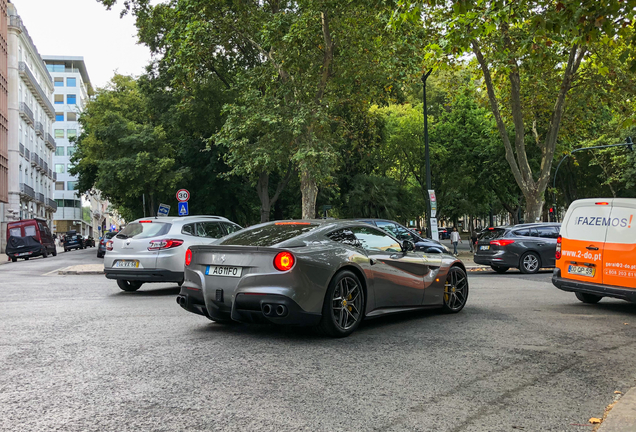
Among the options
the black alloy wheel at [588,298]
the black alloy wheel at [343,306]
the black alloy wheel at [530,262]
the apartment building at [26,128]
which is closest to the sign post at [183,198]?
the black alloy wheel at [530,262]

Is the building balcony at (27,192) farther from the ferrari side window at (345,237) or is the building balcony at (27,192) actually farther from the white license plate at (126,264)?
the ferrari side window at (345,237)

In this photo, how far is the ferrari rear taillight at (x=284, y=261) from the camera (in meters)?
6.71

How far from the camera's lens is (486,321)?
27.2 ft

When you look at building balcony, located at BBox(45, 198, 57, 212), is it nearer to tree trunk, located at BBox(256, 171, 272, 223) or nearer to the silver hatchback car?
tree trunk, located at BBox(256, 171, 272, 223)

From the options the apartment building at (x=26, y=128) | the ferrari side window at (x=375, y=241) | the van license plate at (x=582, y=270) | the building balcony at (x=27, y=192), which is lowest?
the van license plate at (x=582, y=270)

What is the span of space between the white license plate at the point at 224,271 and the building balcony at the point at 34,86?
67574 millimetres

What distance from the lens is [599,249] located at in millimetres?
9484

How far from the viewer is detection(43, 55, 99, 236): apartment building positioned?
102438 millimetres

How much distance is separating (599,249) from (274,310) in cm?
555

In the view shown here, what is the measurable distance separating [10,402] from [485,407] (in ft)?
11.1

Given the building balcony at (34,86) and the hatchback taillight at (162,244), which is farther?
the building balcony at (34,86)

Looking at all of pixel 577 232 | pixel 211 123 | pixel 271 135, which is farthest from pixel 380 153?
pixel 577 232

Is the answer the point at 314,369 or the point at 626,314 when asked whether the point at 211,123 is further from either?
the point at 314,369

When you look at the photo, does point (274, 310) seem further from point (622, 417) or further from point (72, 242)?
point (72, 242)
